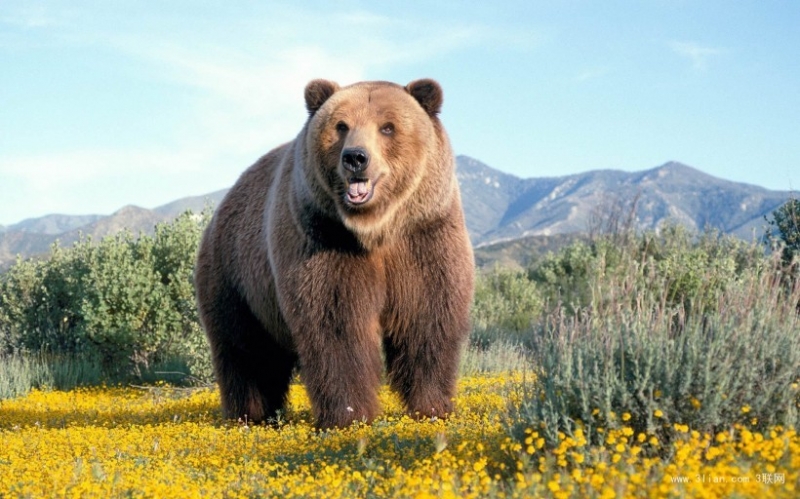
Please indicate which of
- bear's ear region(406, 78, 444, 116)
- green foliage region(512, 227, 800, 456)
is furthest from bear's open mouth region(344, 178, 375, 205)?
green foliage region(512, 227, 800, 456)

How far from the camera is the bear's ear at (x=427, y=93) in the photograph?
7.04 metres

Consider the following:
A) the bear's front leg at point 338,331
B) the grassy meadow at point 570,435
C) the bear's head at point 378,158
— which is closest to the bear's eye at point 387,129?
the bear's head at point 378,158

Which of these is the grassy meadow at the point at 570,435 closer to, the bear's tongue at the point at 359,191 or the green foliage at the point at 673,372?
the green foliage at the point at 673,372

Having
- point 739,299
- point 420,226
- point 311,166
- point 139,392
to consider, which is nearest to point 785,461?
point 739,299

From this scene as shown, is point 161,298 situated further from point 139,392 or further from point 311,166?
point 311,166

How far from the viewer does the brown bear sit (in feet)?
21.9

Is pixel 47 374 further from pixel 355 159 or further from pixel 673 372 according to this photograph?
pixel 673 372

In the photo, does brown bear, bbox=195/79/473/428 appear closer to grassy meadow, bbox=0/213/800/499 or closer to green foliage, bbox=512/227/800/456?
grassy meadow, bbox=0/213/800/499

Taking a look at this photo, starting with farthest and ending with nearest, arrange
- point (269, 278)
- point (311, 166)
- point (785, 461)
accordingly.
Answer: point (269, 278), point (311, 166), point (785, 461)

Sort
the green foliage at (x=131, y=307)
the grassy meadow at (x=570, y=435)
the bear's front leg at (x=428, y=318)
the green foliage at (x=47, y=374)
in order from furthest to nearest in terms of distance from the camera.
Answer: the green foliage at (x=131, y=307), the green foliage at (x=47, y=374), the bear's front leg at (x=428, y=318), the grassy meadow at (x=570, y=435)

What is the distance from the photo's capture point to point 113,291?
53.0 ft

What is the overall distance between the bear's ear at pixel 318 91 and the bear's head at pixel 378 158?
0.14 m

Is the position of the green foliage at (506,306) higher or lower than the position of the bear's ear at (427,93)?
lower

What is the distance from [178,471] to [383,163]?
108 inches
